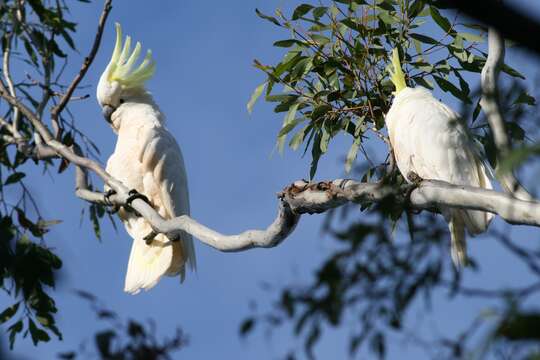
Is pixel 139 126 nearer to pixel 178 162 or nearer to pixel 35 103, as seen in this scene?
pixel 178 162

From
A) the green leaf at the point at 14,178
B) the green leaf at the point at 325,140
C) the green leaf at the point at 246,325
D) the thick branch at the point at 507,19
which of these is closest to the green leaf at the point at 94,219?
the green leaf at the point at 14,178

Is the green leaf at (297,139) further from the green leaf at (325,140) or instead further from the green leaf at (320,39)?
the green leaf at (320,39)

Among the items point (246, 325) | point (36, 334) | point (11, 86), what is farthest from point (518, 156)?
point (11, 86)

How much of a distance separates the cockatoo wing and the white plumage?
42.5 inches

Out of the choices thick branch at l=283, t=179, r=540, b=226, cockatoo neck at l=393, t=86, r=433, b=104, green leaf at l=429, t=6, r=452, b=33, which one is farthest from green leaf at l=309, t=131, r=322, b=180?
thick branch at l=283, t=179, r=540, b=226

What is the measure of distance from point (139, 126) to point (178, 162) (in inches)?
10.0

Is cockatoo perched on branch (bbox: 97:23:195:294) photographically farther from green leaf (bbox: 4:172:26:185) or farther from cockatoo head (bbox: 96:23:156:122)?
green leaf (bbox: 4:172:26:185)

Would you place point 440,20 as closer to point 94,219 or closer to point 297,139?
point 297,139

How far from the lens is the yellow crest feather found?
402 cm

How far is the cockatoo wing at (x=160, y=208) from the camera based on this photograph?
356 cm

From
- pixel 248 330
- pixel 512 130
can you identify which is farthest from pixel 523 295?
pixel 512 130

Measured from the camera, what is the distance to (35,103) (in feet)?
12.4

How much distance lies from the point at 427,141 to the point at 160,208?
130 cm

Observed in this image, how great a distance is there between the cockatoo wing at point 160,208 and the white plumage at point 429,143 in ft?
3.54
